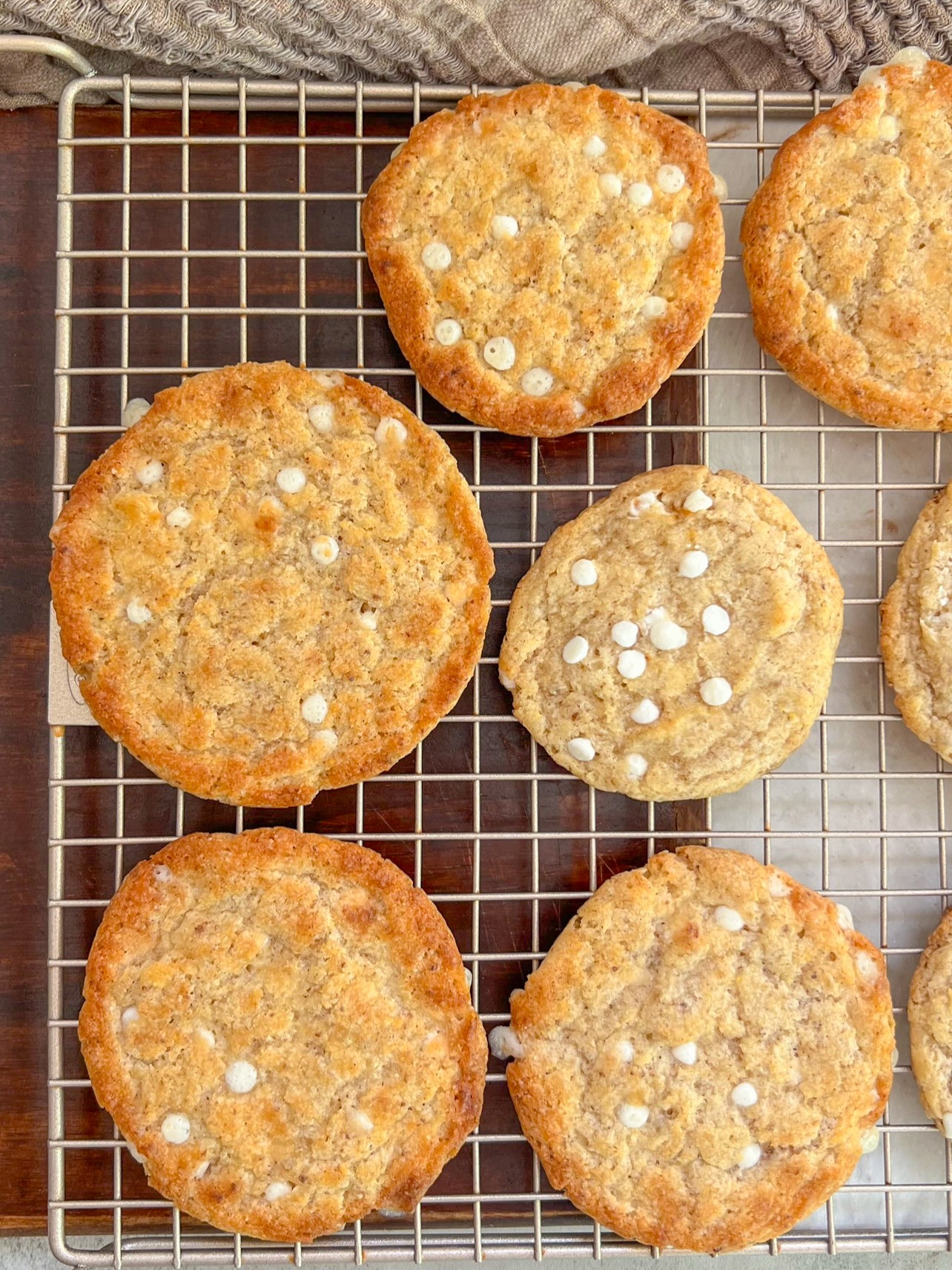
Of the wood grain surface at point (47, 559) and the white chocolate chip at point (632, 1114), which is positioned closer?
the white chocolate chip at point (632, 1114)

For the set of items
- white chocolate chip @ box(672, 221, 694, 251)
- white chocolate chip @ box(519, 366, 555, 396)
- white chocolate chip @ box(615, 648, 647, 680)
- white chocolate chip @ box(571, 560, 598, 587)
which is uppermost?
white chocolate chip @ box(672, 221, 694, 251)

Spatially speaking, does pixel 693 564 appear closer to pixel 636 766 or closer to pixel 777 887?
pixel 636 766

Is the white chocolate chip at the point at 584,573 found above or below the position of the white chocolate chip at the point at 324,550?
below

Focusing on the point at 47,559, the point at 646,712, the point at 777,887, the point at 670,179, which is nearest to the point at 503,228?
the point at 670,179

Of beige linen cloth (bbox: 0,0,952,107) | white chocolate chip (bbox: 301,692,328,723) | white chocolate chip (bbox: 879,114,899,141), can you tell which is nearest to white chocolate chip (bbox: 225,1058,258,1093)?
white chocolate chip (bbox: 301,692,328,723)

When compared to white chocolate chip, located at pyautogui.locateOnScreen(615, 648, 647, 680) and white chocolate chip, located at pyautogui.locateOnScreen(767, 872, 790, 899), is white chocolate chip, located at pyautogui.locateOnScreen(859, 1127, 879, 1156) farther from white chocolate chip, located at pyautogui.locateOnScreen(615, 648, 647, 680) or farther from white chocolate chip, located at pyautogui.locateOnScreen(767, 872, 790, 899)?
white chocolate chip, located at pyautogui.locateOnScreen(615, 648, 647, 680)

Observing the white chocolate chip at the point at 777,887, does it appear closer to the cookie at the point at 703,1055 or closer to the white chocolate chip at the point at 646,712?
the cookie at the point at 703,1055

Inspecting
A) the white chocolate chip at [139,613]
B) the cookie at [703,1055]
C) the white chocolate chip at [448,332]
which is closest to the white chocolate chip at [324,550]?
the white chocolate chip at [139,613]
